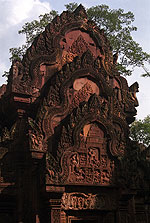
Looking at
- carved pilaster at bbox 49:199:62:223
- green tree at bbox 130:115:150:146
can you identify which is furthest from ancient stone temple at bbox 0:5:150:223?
green tree at bbox 130:115:150:146

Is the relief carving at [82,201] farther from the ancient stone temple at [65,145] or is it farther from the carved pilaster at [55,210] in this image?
the carved pilaster at [55,210]

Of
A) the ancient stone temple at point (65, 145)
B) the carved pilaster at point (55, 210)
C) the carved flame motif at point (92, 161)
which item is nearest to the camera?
the carved pilaster at point (55, 210)

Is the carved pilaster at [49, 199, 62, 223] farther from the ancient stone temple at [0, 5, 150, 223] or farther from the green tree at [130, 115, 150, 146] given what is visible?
the green tree at [130, 115, 150, 146]

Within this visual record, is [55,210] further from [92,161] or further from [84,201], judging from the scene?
[92,161]

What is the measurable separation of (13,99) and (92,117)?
232 cm

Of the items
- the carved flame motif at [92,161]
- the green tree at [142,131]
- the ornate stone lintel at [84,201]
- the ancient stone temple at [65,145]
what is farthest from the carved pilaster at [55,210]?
the green tree at [142,131]

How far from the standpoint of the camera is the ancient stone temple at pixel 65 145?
8508 mm

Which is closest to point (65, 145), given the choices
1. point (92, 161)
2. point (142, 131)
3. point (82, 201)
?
point (92, 161)

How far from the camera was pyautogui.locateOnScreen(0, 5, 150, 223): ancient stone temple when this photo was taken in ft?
27.9

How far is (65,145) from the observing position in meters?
8.77

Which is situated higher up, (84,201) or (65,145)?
(65,145)

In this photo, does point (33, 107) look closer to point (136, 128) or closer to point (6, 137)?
point (6, 137)

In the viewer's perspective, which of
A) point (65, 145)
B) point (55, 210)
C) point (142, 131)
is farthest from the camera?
point (142, 131)

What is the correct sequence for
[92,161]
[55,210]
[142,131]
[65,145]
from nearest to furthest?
[55,210] → [65,145] → [92,161] → [142,131]
